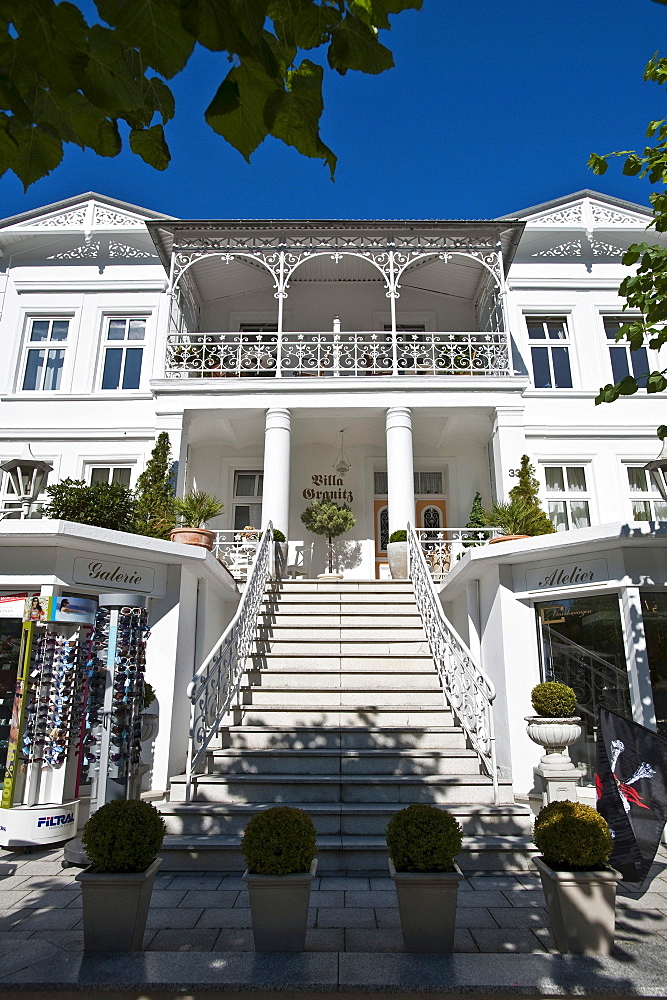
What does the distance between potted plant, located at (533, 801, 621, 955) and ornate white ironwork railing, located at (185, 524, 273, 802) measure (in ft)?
12.6

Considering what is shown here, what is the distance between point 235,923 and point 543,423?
42.0 feet

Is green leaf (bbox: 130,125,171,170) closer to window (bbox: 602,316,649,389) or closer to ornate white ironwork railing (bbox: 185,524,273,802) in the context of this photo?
ornate white ironwork railing (bbox: 185,524,273,802)

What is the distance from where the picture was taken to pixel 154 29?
1771mm

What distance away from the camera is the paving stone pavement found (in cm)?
455

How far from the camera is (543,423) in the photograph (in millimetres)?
15422

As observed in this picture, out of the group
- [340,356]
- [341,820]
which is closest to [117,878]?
[341,820]

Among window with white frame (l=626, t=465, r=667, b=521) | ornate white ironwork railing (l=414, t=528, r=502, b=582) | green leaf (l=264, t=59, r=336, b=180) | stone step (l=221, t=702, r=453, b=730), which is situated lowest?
stone step (l=221, t=702, r=453, b=730)

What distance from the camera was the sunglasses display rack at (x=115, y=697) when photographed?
634 cm

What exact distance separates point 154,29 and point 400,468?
40.4 feet

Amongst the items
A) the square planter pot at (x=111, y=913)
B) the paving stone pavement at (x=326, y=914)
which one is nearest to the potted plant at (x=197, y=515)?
the paving stone pavement at (x=326, y=914)

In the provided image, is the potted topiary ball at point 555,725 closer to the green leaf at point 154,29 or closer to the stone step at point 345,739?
the stone step at point 345,739

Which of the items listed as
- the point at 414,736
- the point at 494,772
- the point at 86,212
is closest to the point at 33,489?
the point at 414,736

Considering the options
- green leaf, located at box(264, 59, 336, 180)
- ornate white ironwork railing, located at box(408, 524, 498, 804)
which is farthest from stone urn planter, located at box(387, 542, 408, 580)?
green leaf, located at box(264, 59, 336, 180)

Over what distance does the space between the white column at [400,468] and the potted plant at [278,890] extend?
9.22 m
